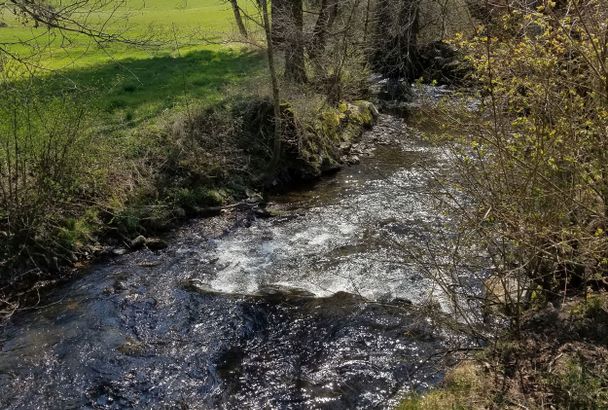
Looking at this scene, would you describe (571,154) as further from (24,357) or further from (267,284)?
(24,357)

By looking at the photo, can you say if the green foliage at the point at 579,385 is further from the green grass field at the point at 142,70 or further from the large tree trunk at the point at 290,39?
the large tree trunk at the point at 290,39

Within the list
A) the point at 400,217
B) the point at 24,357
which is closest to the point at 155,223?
the point at 24,357

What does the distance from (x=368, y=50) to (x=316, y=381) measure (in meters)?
14.5

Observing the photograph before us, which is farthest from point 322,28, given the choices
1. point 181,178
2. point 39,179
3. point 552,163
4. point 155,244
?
point 552,163

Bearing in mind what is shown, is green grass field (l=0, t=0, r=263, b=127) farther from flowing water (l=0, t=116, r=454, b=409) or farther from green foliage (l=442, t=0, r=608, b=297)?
green foliage (l=442, t=0, r=608, b=297)

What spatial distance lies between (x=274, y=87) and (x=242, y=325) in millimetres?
6247

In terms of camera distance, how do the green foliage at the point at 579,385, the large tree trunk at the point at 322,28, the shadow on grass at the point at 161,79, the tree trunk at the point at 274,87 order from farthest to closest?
the large tree trunk at the point at 322,28 → the shadow on grass at the point at 161,79 → the tree trunk at the point at 274,87 → the green foliage at the point at 579,385

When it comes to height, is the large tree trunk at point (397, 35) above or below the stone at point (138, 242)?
above

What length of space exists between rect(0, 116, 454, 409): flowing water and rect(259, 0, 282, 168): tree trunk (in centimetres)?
219

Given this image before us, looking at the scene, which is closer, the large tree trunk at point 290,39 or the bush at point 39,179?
the bush at point 39,179

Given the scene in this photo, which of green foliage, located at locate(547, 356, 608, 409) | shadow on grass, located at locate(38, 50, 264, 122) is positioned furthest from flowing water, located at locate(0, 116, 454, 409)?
shadow on grass, located at locate(38, 50, 264, 122)

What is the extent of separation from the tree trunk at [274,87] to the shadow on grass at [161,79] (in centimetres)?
247

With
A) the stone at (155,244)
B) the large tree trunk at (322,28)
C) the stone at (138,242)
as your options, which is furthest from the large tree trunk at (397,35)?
the stone at (138,242)

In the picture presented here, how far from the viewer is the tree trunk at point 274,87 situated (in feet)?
39.1
